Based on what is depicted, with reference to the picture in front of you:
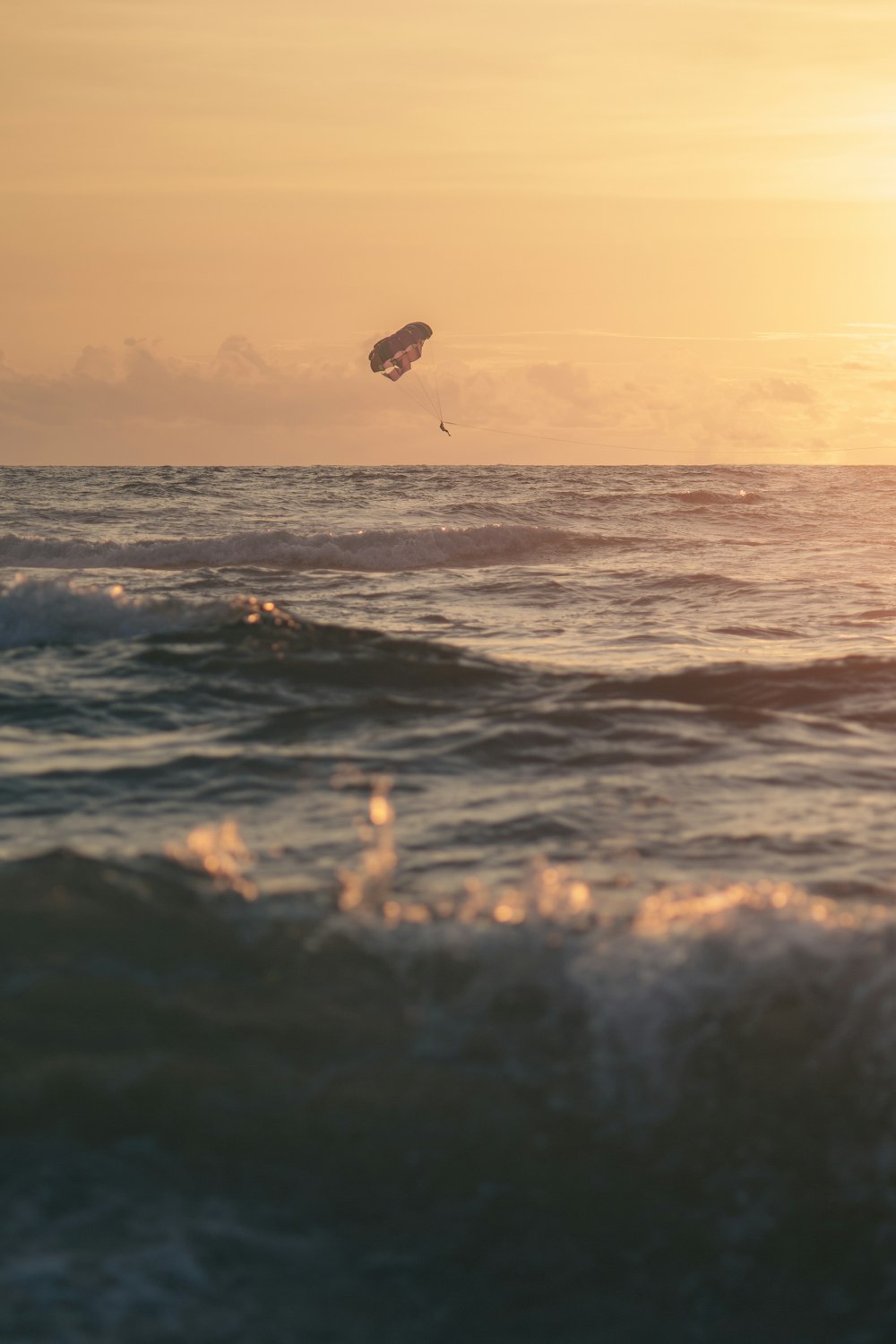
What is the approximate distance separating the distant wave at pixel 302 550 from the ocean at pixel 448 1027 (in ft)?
47.4

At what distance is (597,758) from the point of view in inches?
290

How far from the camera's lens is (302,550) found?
2356cm

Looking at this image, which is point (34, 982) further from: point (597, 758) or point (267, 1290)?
point (597, 758)

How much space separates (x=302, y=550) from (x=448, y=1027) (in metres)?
20.0

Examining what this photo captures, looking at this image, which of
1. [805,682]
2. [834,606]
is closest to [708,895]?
[805,682]

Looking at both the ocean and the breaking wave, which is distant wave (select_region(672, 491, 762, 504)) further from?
the breaking wave

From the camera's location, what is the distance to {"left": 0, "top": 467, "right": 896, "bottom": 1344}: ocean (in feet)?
10.8

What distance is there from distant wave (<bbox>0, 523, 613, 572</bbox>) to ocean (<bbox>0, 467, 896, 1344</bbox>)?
47.4 ft

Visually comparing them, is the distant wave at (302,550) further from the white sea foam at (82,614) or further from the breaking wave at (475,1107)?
the breaking wave at (475,1107)

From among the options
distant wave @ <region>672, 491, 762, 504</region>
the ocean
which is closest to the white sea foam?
the ocean

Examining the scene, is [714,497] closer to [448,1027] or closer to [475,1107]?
[448,1027]

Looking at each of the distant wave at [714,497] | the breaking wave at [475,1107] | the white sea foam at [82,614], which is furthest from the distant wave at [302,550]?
the breaking wave at [475,1107]

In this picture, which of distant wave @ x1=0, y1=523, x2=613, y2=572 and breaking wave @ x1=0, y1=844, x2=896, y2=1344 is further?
distant wave @ x1=0, y1=523, x2=613, y2=572

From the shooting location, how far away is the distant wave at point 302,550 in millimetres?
22531
